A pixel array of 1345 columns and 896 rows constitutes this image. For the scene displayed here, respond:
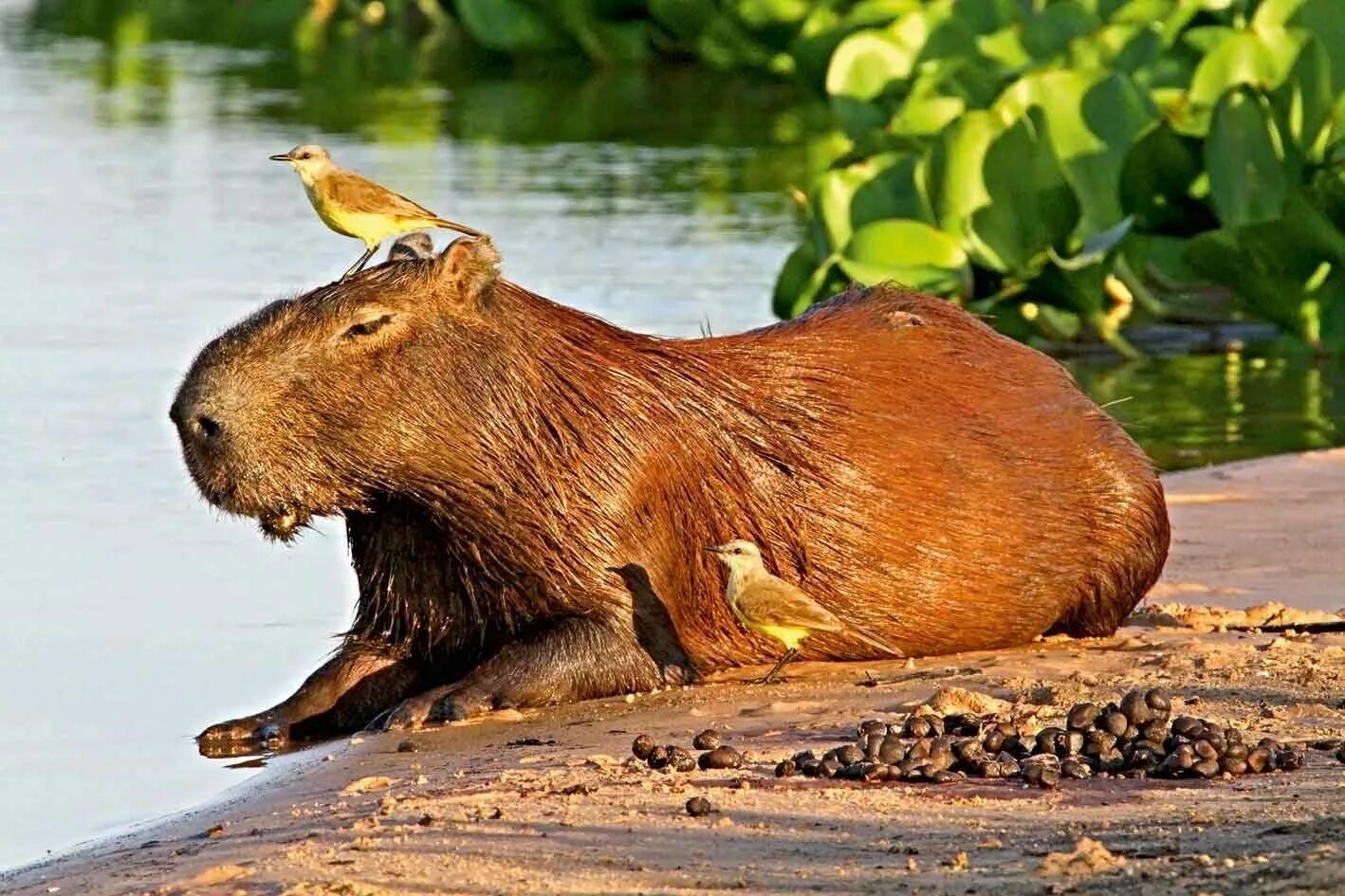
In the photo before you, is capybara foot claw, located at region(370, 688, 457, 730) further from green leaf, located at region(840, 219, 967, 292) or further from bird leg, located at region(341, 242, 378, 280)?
green leaf, located at region(840, 219, 967, 292)

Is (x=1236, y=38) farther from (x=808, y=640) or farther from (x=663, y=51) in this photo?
(x=663, y=51)

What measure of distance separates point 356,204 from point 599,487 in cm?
108

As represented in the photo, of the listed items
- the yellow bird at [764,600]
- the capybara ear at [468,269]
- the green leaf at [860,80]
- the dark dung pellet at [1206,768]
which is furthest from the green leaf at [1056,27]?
the dark dung pellet at [1206,768]

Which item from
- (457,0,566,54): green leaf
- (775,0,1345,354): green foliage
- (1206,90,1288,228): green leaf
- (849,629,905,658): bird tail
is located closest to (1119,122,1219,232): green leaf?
(775,0,1345,354): green foliage

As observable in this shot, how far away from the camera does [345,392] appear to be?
268 inches

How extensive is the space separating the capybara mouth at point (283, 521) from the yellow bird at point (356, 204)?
802 mm

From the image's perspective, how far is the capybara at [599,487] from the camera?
6797 mm

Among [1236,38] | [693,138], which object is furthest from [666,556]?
[693,138]

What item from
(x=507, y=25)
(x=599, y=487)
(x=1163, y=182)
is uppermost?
(x=507, y=25)

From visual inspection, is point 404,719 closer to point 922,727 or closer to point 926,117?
point 922,727

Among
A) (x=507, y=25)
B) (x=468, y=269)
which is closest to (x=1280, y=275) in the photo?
(x=468, y=269)

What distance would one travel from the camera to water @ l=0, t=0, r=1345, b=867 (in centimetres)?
775

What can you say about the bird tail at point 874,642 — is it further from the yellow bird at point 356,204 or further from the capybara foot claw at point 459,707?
the yellow bird at point 356,204

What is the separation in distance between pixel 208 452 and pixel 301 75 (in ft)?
63.4
